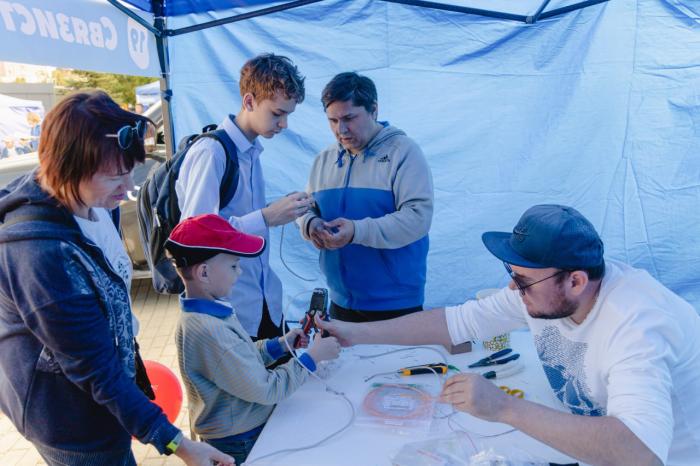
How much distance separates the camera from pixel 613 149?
10.8 feet

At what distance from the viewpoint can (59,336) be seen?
3.91ft

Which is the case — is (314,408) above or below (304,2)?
below

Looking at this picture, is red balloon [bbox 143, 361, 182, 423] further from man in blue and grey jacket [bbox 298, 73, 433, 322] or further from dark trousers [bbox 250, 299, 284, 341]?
man in blue and grey jacket [bbox 298, 73, 433, 322]

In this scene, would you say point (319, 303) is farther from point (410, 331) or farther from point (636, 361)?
point (636, 361)

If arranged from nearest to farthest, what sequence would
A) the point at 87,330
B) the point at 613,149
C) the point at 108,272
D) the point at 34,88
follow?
the point at 87,330
the point at 108,272
the point at 613,149
the point at 34,88

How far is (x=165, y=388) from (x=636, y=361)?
2.49 meters

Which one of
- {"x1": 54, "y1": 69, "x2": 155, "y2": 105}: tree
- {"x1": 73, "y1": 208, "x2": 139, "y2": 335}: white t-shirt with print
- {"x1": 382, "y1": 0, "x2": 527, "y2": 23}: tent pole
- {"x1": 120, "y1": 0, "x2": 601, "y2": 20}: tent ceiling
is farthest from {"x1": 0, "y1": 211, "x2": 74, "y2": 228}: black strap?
{"x1": 54, "y1": 69, "x2": 155, "y2": 105}: tree

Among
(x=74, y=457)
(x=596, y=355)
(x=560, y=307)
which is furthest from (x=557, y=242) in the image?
(x=74, y=457)

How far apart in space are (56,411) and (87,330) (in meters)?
0.26

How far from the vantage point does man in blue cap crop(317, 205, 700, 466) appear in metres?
1.21

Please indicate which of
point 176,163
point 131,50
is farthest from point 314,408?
point 131,50

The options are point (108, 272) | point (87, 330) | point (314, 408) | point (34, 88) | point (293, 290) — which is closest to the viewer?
point (87, 330)

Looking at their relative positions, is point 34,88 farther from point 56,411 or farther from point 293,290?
point 56,411

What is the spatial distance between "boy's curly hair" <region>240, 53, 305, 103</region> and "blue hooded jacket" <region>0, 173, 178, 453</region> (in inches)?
39.5
